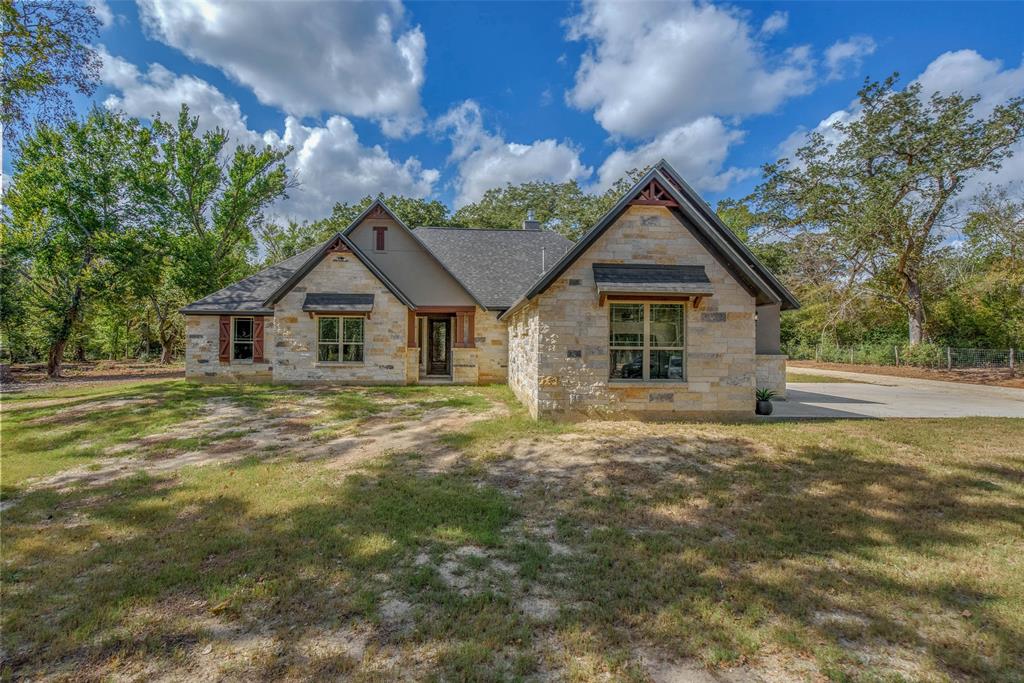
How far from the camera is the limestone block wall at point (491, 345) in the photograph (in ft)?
53.9

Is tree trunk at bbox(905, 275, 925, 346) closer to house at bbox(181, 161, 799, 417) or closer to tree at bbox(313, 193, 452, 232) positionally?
house at bbox(181, 161, 799, 417)

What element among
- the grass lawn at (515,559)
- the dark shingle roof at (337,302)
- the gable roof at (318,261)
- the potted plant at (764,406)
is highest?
the gable roof at (318,261)

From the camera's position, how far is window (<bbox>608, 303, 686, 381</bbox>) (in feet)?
31.1

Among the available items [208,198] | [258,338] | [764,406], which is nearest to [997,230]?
[764,406]

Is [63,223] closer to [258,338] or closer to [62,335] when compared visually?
[62,335]

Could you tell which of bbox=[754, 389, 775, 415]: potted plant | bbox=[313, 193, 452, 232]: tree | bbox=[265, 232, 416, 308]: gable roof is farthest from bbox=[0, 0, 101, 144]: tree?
bbox=[313, 193, 452, 232]: tree

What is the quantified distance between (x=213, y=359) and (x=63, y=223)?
9.99m

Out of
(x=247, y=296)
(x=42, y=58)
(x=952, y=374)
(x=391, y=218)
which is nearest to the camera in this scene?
(x=42, y=58)

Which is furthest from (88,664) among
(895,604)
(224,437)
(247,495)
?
(224,437)

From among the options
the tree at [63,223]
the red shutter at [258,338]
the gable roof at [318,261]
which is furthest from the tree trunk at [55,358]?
the gable roof at [318,261]

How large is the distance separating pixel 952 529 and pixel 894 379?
67.4 feet

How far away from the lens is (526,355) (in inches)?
436

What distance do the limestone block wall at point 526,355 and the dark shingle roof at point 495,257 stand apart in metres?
2.72

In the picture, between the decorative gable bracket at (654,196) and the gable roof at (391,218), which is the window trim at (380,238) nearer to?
the gable roof at (391,218)
